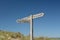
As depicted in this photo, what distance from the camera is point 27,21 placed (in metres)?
11.5

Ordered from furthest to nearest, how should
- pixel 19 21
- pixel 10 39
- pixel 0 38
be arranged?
pixel 0 38
pixel 10 39
pixel 19 21

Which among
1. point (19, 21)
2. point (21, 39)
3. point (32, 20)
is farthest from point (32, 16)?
point (21, 39)

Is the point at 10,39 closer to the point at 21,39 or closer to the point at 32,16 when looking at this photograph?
the point at 21,39

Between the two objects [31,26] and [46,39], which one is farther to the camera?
[46,39]

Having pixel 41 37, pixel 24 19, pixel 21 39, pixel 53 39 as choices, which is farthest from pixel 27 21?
pixel 53 39

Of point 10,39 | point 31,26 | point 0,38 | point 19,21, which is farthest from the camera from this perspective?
point 0,38

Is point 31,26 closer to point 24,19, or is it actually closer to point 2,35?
point 24,19

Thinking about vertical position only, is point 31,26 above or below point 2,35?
below

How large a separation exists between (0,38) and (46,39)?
12.5ft

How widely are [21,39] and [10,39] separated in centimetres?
83

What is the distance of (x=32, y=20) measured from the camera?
11039mm

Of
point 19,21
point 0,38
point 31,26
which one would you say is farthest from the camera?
point 0,38

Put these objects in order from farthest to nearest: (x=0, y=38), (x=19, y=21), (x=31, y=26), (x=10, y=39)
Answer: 1. (x=0, y=38)
2. (x=10, y=39)
3. (x=19, y=21)
4. (x=31, y=26)

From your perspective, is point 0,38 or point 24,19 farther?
point 0,38
